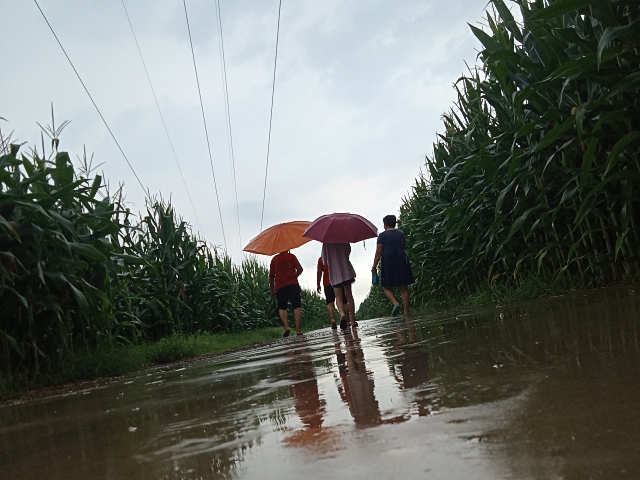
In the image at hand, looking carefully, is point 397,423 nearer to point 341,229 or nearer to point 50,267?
point 50,267

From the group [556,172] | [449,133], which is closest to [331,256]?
[449,133]

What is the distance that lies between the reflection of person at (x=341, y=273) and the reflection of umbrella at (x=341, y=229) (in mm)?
184

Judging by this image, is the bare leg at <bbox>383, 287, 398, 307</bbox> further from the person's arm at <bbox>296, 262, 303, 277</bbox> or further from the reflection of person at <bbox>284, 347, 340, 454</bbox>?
the reflection of person at <bbox>284, 347, 340, 454</bbox>

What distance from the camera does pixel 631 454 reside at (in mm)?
866

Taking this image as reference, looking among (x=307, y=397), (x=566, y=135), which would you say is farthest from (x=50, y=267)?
(x=566, y=135)

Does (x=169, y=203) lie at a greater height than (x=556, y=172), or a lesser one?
greater

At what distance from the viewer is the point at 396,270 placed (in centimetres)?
979

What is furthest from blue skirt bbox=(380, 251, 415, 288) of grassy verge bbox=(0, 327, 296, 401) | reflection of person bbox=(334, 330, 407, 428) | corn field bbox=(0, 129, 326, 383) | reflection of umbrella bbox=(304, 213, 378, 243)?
reflection of person bbox=(334, 330, 407, 428)

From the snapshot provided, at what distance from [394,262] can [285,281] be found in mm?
1912

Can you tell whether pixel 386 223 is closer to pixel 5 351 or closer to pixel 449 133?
pixel 449 133

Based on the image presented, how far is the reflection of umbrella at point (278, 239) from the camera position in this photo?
11.1 meters

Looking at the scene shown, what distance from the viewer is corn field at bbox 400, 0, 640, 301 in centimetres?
413

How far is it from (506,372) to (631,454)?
0.83 m

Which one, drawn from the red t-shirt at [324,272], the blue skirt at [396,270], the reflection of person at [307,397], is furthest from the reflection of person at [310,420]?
the red t-shirt at [324,272]
